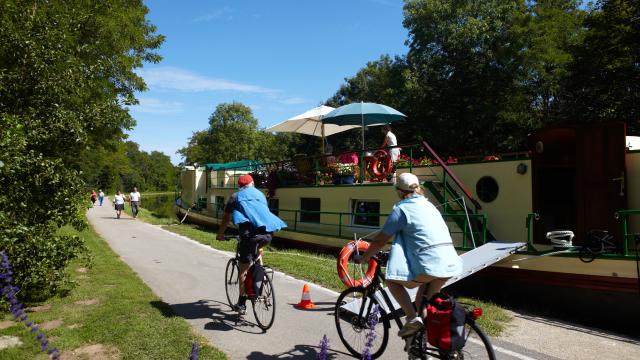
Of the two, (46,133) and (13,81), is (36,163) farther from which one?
(13,81)

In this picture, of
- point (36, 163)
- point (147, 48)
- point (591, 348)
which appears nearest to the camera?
point (591, 348)

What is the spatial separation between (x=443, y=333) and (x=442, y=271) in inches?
20.8

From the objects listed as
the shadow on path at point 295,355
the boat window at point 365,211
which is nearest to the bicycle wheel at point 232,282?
the shadow on path at point 295,355

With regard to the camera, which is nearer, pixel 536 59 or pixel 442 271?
pixel 442 271

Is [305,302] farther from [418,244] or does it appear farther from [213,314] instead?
[418,244]

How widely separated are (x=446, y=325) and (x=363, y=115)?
10053 millimetres

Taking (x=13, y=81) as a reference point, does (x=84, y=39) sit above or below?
above

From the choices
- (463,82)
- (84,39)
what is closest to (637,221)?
(84,39)

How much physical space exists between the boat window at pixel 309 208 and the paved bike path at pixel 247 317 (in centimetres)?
290

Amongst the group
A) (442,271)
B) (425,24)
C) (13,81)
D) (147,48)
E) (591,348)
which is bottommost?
(591,348)

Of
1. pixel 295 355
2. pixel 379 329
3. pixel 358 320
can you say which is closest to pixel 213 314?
pixel 295 355

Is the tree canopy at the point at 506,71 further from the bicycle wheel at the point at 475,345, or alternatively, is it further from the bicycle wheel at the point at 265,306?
the bicycle wheel at the point at 475,345

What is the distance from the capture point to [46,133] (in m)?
7.61

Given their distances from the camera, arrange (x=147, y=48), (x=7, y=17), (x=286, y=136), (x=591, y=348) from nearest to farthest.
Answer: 1. (x=591, y=348)
2. (x=7, y=17)
3. (x=147, y=48)
4. (x=286, y=136)
